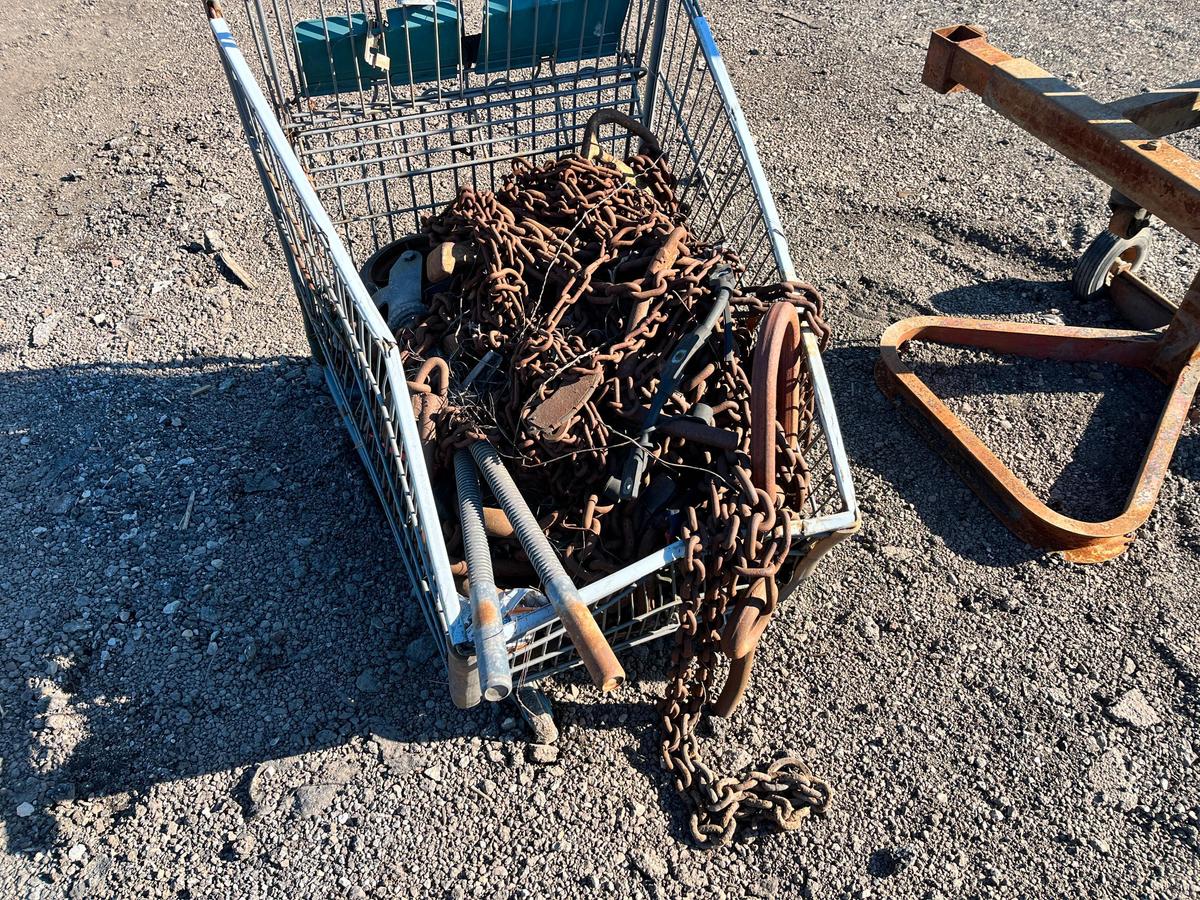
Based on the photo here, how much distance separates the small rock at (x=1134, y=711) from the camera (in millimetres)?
3029

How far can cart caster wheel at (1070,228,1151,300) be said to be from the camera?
426 cm

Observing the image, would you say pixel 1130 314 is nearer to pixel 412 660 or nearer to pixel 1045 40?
pixel 1045 40

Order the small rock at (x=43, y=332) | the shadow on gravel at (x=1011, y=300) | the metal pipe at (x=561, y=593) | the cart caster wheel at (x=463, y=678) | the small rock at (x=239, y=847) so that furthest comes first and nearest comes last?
the shadow on gravel at (x=1011, y=300) → the small rock at (x=43, y=332) → the small rock at (x=239, y=847) → the cart caster wheel at (x=463, y=678) → the metal pipe at (x=561, y=593)

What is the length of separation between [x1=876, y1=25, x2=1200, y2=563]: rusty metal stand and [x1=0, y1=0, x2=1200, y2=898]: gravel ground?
0.41 feet

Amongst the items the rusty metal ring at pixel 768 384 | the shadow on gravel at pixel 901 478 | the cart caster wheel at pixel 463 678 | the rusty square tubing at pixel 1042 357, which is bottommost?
the shadow on gravel at pixel 901 478

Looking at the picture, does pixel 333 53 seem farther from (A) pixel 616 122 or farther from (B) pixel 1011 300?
(B) pixel 1011 300

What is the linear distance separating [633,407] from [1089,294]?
294cm

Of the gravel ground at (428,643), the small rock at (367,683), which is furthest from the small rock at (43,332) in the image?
the small rock at (367,683)

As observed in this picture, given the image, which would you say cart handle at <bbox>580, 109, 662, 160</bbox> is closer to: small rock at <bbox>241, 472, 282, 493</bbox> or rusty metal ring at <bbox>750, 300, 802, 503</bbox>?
rusty metal ring at <bbox>750, 300, 802, 503</bbox>

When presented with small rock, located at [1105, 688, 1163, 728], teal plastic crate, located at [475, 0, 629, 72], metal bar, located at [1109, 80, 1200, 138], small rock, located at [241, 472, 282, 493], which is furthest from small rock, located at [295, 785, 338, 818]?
metal bar, located at [1109, 80, 1200, 138]

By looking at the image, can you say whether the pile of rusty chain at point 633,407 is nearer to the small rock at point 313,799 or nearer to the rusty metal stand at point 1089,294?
the small rock at point 313,799

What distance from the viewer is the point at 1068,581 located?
3.39 metres

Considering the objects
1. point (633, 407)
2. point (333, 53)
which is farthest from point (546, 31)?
point (633, 407)

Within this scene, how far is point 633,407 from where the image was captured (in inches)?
104
